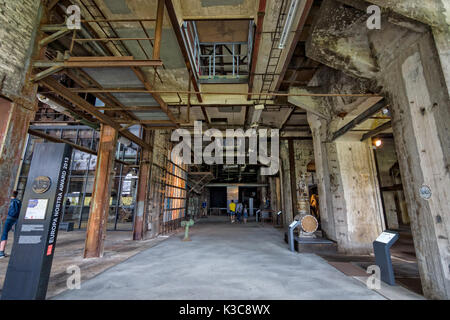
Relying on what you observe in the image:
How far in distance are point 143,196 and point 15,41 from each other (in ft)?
20.0

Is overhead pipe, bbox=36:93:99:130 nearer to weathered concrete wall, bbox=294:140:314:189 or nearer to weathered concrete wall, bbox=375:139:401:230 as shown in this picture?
weathered concrete wall, bbox=294:140:314:189

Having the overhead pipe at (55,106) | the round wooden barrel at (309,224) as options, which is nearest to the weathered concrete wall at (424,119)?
the round wooden barrel at (309,224)

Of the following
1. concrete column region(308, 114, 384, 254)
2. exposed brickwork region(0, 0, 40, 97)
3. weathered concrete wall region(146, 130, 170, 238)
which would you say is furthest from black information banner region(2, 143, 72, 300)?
concrete column region(308, 114, 384, 254)

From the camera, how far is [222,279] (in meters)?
3.72

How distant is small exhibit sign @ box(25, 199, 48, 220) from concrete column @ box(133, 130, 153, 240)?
534cm

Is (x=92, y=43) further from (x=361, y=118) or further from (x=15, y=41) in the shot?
(x=361, y=118)

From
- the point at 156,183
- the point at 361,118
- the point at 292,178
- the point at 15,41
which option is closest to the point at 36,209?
the point at 15,41

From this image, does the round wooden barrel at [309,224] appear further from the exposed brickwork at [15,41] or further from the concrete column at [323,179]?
the exposed brickwork at [15,41]

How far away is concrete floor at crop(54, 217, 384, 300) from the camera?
3066mm

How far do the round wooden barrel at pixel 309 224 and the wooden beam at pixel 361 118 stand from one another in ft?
9.47

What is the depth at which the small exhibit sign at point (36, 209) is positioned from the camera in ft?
9.45

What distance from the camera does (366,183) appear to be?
623 centimetres
